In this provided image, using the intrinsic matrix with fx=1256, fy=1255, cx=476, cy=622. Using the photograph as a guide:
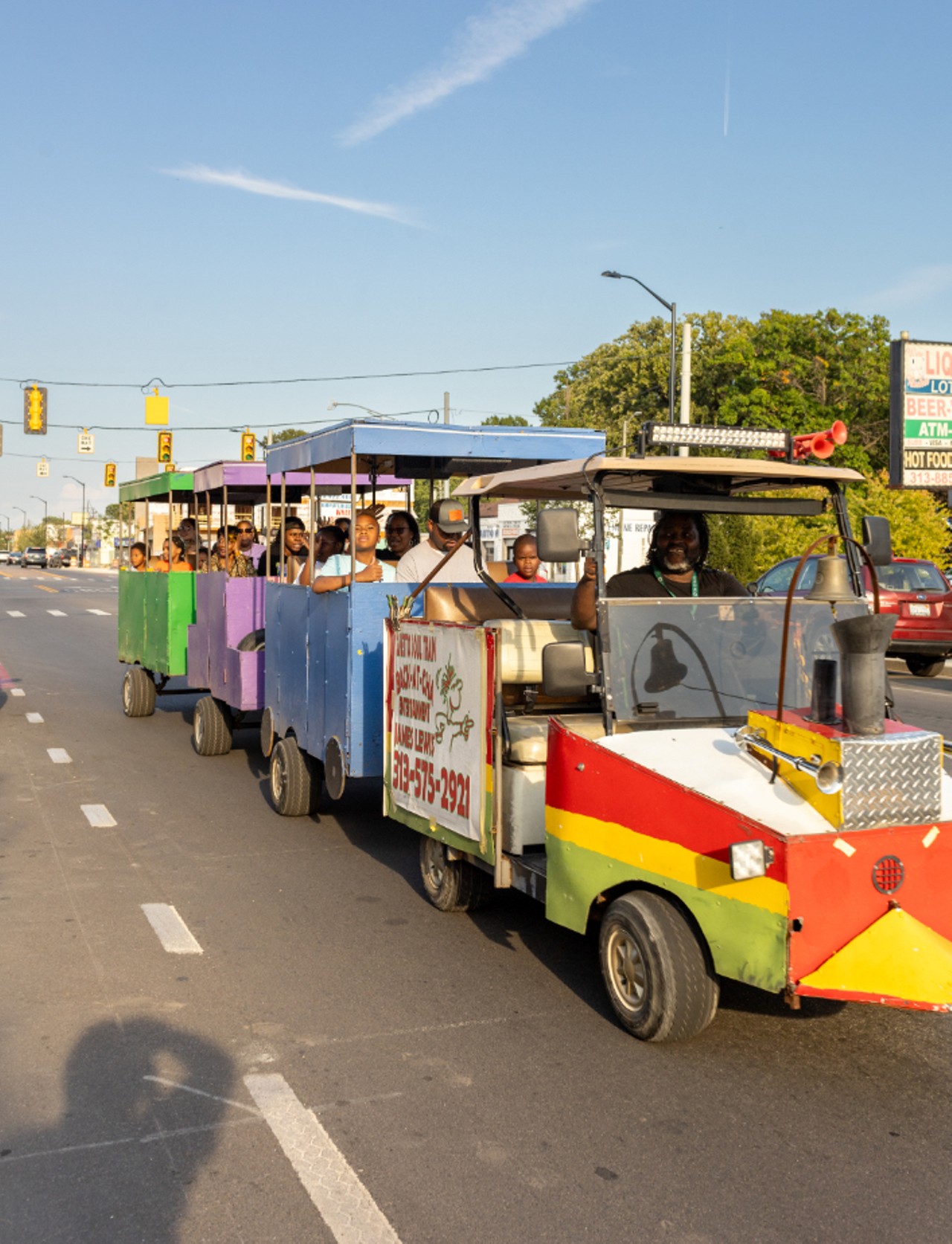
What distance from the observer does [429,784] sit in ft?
20.5

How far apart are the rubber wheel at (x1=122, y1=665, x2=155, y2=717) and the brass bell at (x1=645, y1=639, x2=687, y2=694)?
33.5 ft

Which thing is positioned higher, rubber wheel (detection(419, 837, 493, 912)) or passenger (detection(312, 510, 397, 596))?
passenger (detection(312, 510, 397, 596))

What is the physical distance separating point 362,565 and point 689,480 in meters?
3.25

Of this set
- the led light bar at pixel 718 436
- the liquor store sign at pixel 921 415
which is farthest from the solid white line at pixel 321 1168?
the liquor store sign at pixel 921 415

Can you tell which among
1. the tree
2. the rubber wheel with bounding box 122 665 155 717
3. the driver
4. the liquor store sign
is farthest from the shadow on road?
the tree

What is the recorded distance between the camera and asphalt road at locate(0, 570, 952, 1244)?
11.6 ft

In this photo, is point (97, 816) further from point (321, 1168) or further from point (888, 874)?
point (888, 874)

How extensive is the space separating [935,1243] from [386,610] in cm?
506

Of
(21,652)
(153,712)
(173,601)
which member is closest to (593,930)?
(173,601)

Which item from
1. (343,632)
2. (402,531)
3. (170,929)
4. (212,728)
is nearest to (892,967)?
(170,929)

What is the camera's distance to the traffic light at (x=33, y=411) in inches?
1470

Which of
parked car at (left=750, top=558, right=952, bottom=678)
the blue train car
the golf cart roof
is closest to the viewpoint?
the golf cart roof

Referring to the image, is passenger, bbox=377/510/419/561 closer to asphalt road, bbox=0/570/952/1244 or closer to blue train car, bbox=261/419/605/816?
blue train car, bbox=261/419/605/816

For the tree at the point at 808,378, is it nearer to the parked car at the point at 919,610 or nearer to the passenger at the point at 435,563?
the parked car at the point at 919,610
